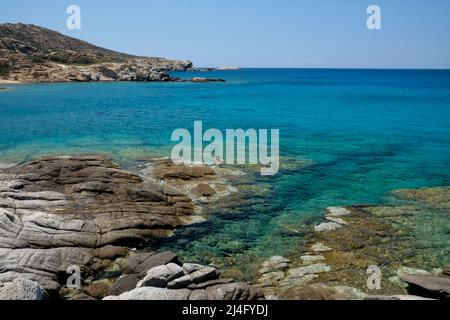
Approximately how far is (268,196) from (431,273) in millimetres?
12006

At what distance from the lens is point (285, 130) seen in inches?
2248

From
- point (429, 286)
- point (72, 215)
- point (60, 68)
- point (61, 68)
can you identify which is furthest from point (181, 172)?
point (61, 68)

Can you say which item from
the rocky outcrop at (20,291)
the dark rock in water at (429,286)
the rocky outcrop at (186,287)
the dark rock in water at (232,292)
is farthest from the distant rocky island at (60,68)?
the dark rock in water at (429,286)

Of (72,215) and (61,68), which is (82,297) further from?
(61,68)

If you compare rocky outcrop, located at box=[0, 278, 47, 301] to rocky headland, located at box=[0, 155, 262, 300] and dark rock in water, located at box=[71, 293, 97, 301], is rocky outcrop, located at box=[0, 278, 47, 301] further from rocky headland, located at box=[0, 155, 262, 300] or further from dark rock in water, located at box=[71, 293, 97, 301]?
dark rock in water, located at box=[71, 293, 97, 301]

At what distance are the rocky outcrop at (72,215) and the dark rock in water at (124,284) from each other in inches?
41.0

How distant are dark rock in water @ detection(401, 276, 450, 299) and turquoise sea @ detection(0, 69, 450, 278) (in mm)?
5970

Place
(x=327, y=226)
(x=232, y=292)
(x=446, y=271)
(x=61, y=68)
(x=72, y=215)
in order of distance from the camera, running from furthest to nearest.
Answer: (x=61, y=68) < (x=327, y=226) < (x=72, y=215) < (x=446, y=271) < (x=232, y=292)

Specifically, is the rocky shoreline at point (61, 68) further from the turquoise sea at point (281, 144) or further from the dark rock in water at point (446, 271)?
the dark rock in water at point (446, 271)

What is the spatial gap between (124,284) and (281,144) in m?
32.8

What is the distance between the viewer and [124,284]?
16453 millimetres

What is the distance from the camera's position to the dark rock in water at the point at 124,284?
52.5 feet
